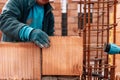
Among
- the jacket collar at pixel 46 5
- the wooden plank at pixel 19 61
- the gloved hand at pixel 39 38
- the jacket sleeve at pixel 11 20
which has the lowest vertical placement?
the wooden plank at pixel 19 61

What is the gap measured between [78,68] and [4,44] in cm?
53

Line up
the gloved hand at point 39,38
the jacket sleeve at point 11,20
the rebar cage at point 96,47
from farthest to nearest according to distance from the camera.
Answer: the rebar cage at point 96,47 < the jacket sleeve at point 11,20 < the gloved hand at point 39,38

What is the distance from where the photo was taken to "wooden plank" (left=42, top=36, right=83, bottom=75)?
6.27 ft

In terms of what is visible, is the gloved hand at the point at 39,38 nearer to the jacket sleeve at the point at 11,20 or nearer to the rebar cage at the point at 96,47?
the jacket sleeve at the point at 11,20

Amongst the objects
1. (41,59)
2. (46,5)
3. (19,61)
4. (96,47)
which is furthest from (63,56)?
(96,47)

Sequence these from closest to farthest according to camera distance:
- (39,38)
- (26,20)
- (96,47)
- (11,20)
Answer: (39,38) → (11,20) → (26,20) → (96,47)

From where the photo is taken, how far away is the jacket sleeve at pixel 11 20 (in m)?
1.98

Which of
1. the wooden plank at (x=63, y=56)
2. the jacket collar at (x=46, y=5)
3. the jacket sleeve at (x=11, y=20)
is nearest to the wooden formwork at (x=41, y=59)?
the wooden plank at (x=63, y=56)

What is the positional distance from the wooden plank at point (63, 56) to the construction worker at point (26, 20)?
0.06m

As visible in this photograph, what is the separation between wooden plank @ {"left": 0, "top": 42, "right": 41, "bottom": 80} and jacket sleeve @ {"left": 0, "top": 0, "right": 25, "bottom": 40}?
0.11m

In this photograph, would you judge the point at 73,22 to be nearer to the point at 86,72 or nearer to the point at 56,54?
the point at 86,72

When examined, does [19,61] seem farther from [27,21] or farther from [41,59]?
[27,21]

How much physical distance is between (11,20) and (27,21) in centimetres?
25

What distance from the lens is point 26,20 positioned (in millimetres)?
2254
